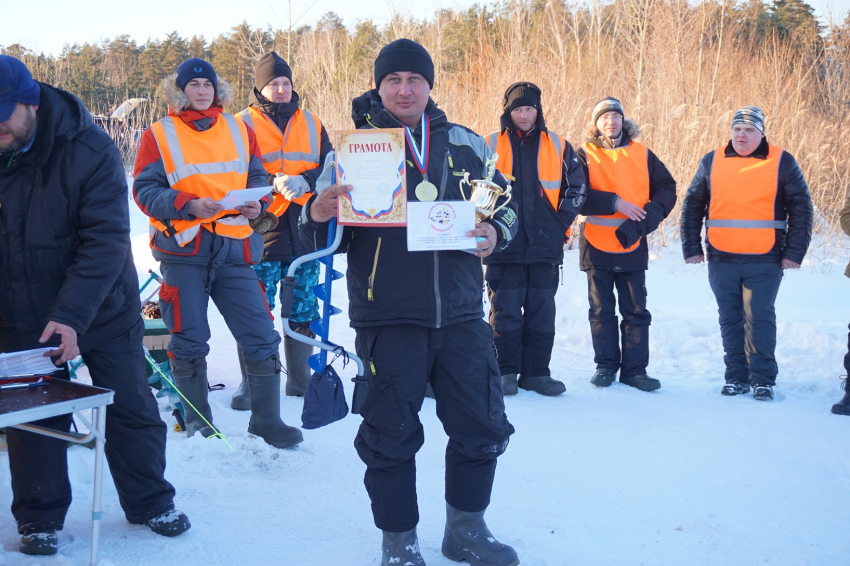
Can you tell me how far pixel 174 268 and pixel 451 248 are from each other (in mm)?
2050

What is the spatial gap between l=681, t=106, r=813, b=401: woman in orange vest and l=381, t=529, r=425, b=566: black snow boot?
11.0ft

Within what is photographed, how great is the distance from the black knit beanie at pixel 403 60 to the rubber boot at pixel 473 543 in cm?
170

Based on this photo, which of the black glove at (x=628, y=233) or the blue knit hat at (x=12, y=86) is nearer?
the blue knit hat at (x=12, y=86)

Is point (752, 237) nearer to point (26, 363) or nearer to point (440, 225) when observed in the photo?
point (440, 225)

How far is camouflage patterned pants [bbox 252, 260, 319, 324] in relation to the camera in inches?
199

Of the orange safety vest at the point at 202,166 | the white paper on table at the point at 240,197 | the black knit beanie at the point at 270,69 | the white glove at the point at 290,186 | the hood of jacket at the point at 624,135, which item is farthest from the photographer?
the hood of jacket at the point at 624,135

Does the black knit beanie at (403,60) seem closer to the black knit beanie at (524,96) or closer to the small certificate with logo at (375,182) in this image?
the small certificate with logo at (375,182)

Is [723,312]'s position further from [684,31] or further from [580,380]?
A: [684,31]

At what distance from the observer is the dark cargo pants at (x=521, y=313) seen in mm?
5281

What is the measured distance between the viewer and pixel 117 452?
9.77 ft

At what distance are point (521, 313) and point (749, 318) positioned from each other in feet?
5.57

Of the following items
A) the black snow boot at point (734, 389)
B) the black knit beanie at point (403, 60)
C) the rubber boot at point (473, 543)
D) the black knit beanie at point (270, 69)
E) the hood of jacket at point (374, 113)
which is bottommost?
the black snow boot at point (734, 389)

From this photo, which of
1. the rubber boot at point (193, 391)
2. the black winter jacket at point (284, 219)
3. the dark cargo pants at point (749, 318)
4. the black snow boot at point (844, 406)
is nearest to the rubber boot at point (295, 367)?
the black winter jacket at point (284, 219)

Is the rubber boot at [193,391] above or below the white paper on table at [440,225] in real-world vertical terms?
below
